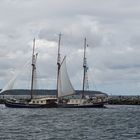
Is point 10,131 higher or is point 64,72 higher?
point 64,72

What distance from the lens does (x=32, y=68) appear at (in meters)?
149

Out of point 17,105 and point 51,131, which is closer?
point 51,131

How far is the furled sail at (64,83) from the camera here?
463 feet

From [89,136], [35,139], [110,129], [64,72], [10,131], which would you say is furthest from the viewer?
[64,72]

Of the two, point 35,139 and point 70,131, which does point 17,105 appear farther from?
point 35,139

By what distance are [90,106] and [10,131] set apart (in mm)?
81724

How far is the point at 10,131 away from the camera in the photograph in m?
65.2

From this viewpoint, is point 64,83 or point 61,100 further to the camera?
point 61,100

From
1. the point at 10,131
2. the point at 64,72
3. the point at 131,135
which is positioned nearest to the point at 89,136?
the point at 131,135

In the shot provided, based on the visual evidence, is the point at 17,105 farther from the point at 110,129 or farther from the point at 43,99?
the point at 110,129

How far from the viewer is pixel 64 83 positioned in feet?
464

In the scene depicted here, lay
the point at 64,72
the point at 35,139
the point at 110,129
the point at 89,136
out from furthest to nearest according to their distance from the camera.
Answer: the point at 64,72 → the point at 110,129 → the point at 89,136 → the point at 35,139

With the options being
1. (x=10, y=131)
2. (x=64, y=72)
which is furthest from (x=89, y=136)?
(x=64, y=72)

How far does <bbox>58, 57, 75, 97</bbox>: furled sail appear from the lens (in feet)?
463
